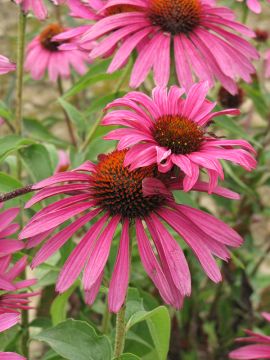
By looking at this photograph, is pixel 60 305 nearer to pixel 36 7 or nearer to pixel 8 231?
pixel 8 231

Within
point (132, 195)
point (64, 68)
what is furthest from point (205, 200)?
point (132, 195)

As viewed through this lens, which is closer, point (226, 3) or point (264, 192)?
point (226, 3)

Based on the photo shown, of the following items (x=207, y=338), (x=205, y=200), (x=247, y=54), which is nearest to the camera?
(x=247, y=54)

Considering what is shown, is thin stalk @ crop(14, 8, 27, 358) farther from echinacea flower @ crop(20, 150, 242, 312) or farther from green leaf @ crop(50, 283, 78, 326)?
echinacea flower @ crop(20, 150, 242, 312)

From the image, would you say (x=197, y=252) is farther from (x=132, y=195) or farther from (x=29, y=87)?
(x=29, y=87)

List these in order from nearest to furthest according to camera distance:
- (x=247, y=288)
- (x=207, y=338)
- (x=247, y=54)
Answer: (x=247, y=54) < (x=247, y=288) < (x=207, y=338)

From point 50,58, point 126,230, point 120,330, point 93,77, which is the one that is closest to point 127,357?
point 120,330
